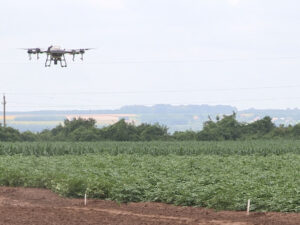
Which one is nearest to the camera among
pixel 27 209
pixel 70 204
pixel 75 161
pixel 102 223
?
pixel 102 223

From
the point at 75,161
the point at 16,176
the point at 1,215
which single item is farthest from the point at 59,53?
the point at 1,215

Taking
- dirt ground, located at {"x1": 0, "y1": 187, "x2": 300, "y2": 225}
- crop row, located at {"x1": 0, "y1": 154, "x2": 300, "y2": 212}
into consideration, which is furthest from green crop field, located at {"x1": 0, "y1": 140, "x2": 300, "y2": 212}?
dirt ground, located at {"x1": 0, "y1": 187, "x2": 300, "y2": 225}

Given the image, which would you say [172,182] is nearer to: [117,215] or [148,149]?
[117,215]

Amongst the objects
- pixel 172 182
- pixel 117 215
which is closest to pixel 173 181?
pixel 172 182

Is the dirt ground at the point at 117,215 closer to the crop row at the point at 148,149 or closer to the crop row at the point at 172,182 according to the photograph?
the crop row at the point at 172,182

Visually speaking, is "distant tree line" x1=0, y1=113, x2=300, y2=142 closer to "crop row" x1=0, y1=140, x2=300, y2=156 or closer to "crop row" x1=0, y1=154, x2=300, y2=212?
"crop row" x1=0, y1=140, x2=300, y2=156

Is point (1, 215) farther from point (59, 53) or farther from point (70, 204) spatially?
point (59, 53)
